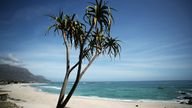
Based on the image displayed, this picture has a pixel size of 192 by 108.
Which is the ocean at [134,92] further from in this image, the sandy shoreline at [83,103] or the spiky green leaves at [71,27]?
the spiky green leaves at [71,27]

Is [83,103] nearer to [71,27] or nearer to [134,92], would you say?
[71,27]

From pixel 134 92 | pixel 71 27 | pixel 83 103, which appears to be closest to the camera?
pixel 71 27

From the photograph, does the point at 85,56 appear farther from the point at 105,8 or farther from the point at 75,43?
the point at 105,8

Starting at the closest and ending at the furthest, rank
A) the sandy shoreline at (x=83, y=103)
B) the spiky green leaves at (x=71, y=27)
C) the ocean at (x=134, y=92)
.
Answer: the spiky green leaves at (x=71, y=27), the sandy shoreline at (x=83, y=103), the ocean at (x=134, y=92)

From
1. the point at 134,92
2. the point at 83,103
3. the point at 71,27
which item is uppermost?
the point at 71,27

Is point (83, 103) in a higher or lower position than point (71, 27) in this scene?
lower

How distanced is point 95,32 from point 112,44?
976mm

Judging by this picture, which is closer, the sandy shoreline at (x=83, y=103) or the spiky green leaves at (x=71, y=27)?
the spiky green leaves at (x=71, y=27)

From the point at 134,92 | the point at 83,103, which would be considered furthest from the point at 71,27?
the point at 134,92

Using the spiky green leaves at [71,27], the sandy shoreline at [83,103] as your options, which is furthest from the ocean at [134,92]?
the spiky green leaves at [71,27]

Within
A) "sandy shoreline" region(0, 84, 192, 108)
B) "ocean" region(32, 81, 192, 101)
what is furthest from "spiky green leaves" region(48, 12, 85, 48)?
"ocean" region(32, 81, 192, 101)

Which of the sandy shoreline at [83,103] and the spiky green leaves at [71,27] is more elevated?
the spiky green leaves at [71,27]

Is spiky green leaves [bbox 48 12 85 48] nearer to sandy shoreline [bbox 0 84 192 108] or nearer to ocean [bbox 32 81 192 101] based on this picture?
sandy shoreline [bbox 0 84 192 108]

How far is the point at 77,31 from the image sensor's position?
582 cm
